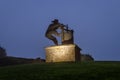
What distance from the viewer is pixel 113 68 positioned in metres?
26.8

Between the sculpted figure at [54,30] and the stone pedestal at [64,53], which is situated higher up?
the sculpted figure at [54,30]

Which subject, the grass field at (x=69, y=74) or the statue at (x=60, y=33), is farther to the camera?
the statue at (x=60, y=33)

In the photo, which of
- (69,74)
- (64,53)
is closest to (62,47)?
(64,53)

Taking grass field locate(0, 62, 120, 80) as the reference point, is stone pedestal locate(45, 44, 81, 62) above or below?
above

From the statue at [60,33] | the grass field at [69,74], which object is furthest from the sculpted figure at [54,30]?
the grass field at [69,74]

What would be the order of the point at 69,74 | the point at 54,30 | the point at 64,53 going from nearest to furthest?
the point at 69,74 < the point at 64,53 < the point at 54,30

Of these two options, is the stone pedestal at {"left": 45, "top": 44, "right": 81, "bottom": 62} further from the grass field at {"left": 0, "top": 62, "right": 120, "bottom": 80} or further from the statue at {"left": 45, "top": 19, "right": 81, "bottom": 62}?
the grass field at {"left": 0, "top": 62, "right": 120, "bottom": 80}

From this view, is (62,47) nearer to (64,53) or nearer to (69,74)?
(64,53)

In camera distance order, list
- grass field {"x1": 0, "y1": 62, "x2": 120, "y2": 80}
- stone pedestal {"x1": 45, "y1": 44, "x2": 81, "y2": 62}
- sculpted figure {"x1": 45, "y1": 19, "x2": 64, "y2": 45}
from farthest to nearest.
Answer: sculpted figure {"x1": 45, "y1": 19, "x2": 64, "y2": 45}
stone pedestal {"x1": 45, "y1": 44, "x2": 81, "y2": 62}
grass field {"x1": 0, "y1": 62, "x2": 120, "y2": 80}

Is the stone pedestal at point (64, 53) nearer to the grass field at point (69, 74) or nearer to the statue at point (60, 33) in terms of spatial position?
the statue at point (60, 33)

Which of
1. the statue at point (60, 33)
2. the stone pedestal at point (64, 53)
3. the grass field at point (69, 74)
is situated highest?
the statue at point (60, 33)

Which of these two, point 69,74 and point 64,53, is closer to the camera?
point 69,74

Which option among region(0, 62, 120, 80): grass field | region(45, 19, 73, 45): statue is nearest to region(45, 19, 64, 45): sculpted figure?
region(45, 19, 73, 45): statue

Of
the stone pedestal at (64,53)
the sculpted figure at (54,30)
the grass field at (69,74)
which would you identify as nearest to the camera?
the grass field at (69,74)
